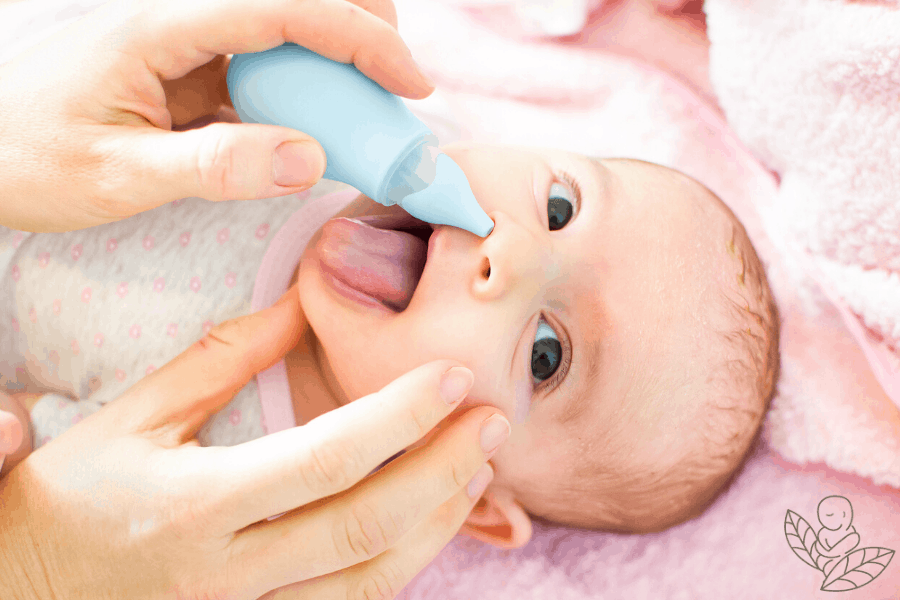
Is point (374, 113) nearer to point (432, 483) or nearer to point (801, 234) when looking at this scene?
point (432, 483)

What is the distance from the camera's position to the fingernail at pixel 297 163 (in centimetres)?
75

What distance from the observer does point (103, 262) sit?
1061 mm

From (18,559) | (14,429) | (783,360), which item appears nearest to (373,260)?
(14,429)

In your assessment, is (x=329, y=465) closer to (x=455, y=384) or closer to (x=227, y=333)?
(x=455, y=384)

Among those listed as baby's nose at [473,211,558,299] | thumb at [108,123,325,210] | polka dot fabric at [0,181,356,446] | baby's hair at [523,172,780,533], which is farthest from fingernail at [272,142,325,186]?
baby's hair at [523,172,780,533]

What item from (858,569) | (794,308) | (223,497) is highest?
(223,497)

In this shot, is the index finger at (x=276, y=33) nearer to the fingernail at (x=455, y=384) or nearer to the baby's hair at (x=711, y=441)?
the fingernail at (x=455, y=384)

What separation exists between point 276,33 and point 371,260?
310 millimetres

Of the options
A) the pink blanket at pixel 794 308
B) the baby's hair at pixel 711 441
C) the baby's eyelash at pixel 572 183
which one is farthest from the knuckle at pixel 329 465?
the pink blanket at pixel 794 308

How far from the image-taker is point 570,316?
94cm

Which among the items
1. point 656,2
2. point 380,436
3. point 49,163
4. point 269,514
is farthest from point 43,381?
point 656,2

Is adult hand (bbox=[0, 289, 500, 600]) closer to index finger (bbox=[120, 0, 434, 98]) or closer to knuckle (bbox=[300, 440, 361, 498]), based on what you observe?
knuckle (bbox=[300, 440, 361, 498])

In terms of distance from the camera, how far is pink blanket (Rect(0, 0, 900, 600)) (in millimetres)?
1118

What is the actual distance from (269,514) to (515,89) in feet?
4.03
